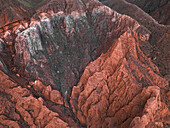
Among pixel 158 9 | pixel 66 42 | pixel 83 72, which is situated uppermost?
pixel 66 42

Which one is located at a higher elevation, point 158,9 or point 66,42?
point 66,42

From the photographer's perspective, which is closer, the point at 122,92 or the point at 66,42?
the point at 122,92

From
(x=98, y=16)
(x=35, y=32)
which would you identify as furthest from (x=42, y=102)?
(x=98, y=16)

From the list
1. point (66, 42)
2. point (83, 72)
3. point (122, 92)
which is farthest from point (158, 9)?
point (122, 92)

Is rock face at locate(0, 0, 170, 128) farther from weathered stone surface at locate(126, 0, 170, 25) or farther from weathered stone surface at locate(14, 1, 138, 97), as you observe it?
weathered stone surface at locate(126, 0, 170, 25)

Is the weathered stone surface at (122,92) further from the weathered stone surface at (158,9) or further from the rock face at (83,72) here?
the weathered stone surface at (158,9)

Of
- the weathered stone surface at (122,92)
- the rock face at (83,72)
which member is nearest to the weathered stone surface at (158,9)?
the rock face at (83,72)

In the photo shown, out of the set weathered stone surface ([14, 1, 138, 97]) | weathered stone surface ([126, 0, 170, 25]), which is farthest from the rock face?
weathered stone surface ([126, 0, 170, 25])

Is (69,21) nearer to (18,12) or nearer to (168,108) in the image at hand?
(18,12)

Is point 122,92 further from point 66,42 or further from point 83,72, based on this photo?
point 66,42
